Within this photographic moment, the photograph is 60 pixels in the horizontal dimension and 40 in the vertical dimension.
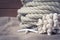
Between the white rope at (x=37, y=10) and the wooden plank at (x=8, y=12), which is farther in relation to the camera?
the wooden plank at (x=8, y=12)

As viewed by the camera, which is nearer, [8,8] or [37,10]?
[37,10]

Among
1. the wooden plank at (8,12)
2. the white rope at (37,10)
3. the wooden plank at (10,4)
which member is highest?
the wooden plank at (10,4)

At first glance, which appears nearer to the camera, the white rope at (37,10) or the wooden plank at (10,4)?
the white rope at (37,10)

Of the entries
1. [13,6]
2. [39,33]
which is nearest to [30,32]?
[39,33]

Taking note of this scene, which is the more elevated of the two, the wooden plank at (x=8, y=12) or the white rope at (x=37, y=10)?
the wooden plank at (x=8, y=12)

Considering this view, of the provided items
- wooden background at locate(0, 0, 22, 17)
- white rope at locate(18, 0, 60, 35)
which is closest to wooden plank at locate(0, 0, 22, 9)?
wooden background at locate(0, 0, 22, 17)

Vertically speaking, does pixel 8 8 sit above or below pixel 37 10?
above

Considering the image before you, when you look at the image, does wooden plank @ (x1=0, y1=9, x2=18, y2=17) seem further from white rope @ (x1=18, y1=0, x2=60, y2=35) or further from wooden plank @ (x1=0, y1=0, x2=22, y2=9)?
white rope @ (x1=18, y1=0, x2=60, y2=35)

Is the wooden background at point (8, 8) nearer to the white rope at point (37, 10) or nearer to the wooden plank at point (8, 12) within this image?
the wooden plank at point (8, 12)

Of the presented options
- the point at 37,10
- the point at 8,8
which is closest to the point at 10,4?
the point at 8,8

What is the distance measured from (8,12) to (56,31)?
0.99 m

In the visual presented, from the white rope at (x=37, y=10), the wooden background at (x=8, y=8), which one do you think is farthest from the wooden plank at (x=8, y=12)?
the white rope at (x=37, y=10)

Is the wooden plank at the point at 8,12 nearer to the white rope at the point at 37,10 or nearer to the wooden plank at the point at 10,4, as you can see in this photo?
the wooden plank at the point at 10,4

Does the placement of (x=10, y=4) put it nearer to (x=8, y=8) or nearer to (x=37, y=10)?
(x=8, y=8)
